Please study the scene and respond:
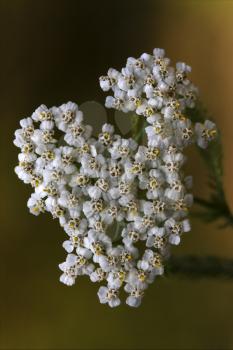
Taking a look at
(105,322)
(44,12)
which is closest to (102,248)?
(105,322)

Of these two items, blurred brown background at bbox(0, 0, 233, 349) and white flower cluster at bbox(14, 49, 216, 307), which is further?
blurred brown background at bbox(0, 0, 233, 349)

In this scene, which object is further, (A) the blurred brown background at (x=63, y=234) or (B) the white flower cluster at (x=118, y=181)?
(A) the blurred brown background at (x=63, y=234)

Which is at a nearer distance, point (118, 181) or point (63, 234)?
point (118, 181)

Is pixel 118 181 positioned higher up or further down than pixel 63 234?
further down
